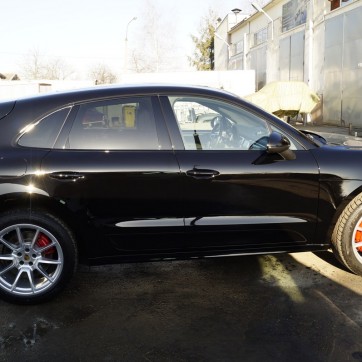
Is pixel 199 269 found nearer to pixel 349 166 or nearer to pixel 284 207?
pixel 284 207

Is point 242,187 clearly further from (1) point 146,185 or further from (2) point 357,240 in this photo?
(2) point 357,240

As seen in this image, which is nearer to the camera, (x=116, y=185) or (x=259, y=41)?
(x=116, y=185)

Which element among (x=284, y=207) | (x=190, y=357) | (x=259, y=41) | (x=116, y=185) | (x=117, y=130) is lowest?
(x=190, y=357)

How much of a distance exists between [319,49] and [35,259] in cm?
2154

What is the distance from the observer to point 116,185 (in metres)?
3.33

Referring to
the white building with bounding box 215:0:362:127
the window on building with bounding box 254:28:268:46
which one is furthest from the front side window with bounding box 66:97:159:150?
the window on building with bounding box 254:28:268:46

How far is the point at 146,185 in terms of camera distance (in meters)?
3.35

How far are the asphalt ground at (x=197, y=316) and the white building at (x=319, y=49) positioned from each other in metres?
15.8

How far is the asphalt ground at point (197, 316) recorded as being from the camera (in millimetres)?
2775

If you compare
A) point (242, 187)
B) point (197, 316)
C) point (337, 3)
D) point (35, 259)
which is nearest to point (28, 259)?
point (35, 259)

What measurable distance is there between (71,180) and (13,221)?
1.68 feet

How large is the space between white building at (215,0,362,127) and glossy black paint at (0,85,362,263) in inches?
623

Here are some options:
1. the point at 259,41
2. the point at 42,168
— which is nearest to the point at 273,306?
the point at 42,168

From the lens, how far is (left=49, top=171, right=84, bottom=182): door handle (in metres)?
3.27
